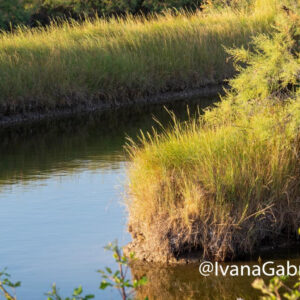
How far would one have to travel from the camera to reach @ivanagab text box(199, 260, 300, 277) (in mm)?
7355

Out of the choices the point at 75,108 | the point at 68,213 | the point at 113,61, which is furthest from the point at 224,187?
the point at 113,61

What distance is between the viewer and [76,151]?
1336cm

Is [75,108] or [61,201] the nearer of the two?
[61,201]

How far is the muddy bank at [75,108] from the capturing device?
16.4 metres

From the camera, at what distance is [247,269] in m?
7.42

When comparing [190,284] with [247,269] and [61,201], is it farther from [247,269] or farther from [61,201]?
[61,201]

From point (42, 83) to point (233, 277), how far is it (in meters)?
10.3

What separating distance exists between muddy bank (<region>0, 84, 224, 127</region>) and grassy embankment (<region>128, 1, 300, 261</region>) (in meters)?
8.17

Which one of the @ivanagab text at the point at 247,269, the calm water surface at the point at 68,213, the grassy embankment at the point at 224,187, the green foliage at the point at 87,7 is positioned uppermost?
the green foliage at the point at 87,7

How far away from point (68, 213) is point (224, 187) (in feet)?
7.84

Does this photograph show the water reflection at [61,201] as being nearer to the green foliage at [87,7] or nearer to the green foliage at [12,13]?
the green foliage at [12,13]

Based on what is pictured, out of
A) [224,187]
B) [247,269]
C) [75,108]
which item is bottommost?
[247,269]

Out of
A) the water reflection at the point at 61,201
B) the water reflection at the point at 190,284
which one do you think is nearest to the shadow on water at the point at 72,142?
the water reflection at the point at 61,201

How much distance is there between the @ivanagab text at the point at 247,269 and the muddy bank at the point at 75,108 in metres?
9.19
